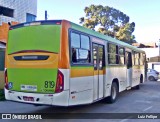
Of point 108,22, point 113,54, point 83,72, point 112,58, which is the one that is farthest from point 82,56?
point 108,22

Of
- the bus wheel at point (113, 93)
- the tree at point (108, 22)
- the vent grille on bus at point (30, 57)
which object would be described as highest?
the tree at point (108, 22)

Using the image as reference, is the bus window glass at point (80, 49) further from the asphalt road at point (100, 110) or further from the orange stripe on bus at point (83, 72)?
the asphalt road at point (100, 110)

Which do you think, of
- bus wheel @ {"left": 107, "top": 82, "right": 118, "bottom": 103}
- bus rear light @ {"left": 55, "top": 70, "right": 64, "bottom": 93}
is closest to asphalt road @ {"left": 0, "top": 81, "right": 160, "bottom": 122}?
bus wheel @ {"left": 107, "top": 82, "right": 118, "bottom": 103}

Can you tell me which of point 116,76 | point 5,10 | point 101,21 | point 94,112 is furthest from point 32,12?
point 101,21

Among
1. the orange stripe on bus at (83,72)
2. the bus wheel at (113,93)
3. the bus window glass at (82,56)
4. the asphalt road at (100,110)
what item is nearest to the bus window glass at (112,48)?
the bus wheel at (113,93)

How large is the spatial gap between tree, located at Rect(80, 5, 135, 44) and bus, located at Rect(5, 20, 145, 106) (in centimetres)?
3042

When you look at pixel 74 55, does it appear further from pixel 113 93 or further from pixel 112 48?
pixel 113 93

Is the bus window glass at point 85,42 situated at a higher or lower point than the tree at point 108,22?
lower

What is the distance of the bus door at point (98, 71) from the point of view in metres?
9.31

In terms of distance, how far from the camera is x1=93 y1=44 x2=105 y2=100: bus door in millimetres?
9312

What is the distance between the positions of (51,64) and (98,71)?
262cm

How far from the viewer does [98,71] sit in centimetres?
964

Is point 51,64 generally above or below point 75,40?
below

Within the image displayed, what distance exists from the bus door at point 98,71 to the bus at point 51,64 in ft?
0.11
